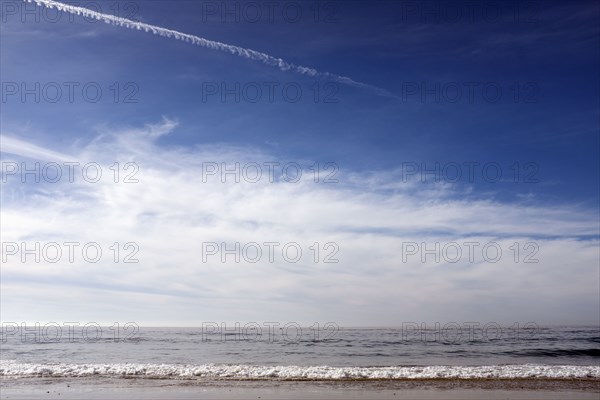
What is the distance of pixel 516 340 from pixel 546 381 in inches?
1053

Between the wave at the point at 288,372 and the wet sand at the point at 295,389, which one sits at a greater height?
the wet sand at the point at 295,389

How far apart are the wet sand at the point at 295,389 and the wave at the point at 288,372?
1.48 m

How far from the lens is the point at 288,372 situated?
2403 cm

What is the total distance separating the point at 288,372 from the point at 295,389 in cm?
507

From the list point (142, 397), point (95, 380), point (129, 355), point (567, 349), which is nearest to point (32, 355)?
point (129, 355)

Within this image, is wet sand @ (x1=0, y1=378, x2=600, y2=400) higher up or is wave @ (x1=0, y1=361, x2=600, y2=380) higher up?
wet sand @ (x1=0, y1=378, x2=600, y2=400)

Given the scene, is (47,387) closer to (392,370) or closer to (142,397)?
(142,397)

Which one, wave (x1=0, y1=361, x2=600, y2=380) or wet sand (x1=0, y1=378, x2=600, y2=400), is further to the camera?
wave (x1=0, y1=361, x2=600, y2=380)

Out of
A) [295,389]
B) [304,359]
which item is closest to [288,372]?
[295,389]

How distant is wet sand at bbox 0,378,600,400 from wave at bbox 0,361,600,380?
148 cm

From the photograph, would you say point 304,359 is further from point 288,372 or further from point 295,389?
point 295,389

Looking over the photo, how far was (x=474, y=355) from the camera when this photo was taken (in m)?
34.1

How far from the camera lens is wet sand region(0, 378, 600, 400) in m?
17.5

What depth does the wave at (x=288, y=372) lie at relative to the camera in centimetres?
2272
